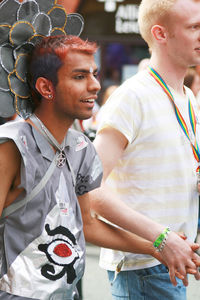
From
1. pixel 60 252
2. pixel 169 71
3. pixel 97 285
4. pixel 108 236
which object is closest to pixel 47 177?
pixel 60 252

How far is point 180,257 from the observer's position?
2180 mm

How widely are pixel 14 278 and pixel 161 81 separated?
113 cm

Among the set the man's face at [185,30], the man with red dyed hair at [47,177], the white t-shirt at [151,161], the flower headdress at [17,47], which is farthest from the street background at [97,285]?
the flower headdress at [17,47]

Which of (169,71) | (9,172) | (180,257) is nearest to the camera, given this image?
(9,172)

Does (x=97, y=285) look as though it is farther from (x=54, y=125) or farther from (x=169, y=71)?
(x=54, y=125)

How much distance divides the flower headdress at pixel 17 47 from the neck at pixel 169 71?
2.41 feet

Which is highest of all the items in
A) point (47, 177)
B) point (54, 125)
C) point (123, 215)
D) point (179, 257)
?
point (54, 125)

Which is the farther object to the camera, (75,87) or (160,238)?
(160,238)

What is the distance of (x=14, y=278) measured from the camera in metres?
1.79

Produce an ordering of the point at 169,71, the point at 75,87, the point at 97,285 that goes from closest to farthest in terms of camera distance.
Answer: the point at 75,87 < the point at 169,71 < the point at 97,285

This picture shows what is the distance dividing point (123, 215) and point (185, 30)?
804 millimetres

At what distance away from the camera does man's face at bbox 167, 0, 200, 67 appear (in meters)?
2.48

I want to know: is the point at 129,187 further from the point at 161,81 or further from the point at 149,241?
the point at 161,81

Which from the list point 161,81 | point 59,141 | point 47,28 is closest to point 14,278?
point 59,141
